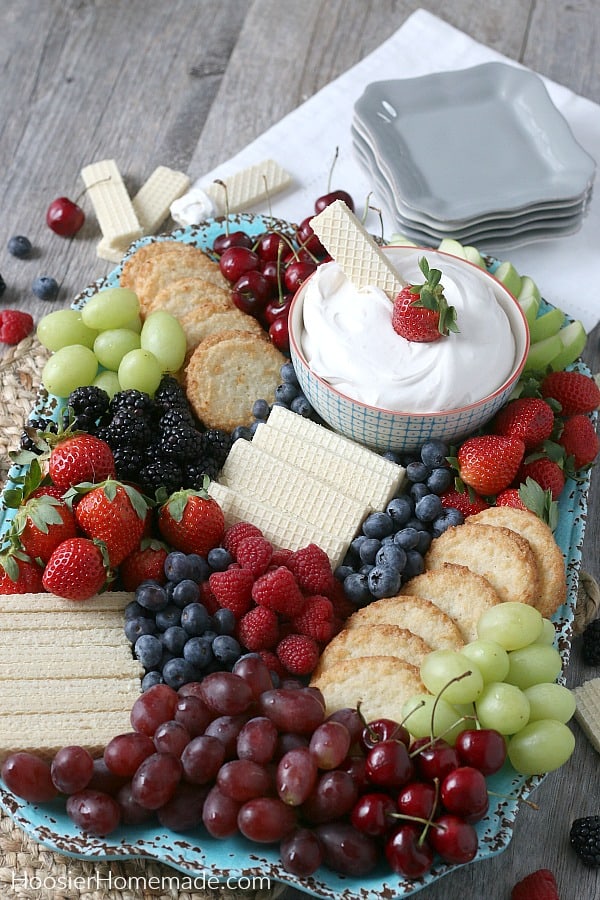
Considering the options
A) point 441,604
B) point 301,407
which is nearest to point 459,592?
point 441,604

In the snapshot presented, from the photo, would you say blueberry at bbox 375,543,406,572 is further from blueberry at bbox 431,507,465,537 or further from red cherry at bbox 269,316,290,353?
red cherry at bbox 269,316,290,353

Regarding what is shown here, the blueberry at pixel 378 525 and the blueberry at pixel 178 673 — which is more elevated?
the blueberry at pixel 378 525

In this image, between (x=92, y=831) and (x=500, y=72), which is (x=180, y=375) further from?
(x=500, y=72)

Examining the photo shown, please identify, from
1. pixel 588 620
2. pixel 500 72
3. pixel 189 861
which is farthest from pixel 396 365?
pixel 500 72

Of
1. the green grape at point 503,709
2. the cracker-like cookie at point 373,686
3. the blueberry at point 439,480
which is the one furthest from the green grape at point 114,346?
the green grape at point 503,709

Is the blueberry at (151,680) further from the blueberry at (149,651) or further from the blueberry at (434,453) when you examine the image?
the blueberry at (434,453)

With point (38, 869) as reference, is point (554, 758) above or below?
above

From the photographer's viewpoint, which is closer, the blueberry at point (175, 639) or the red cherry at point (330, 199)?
the blueberry at point (175, 639)
